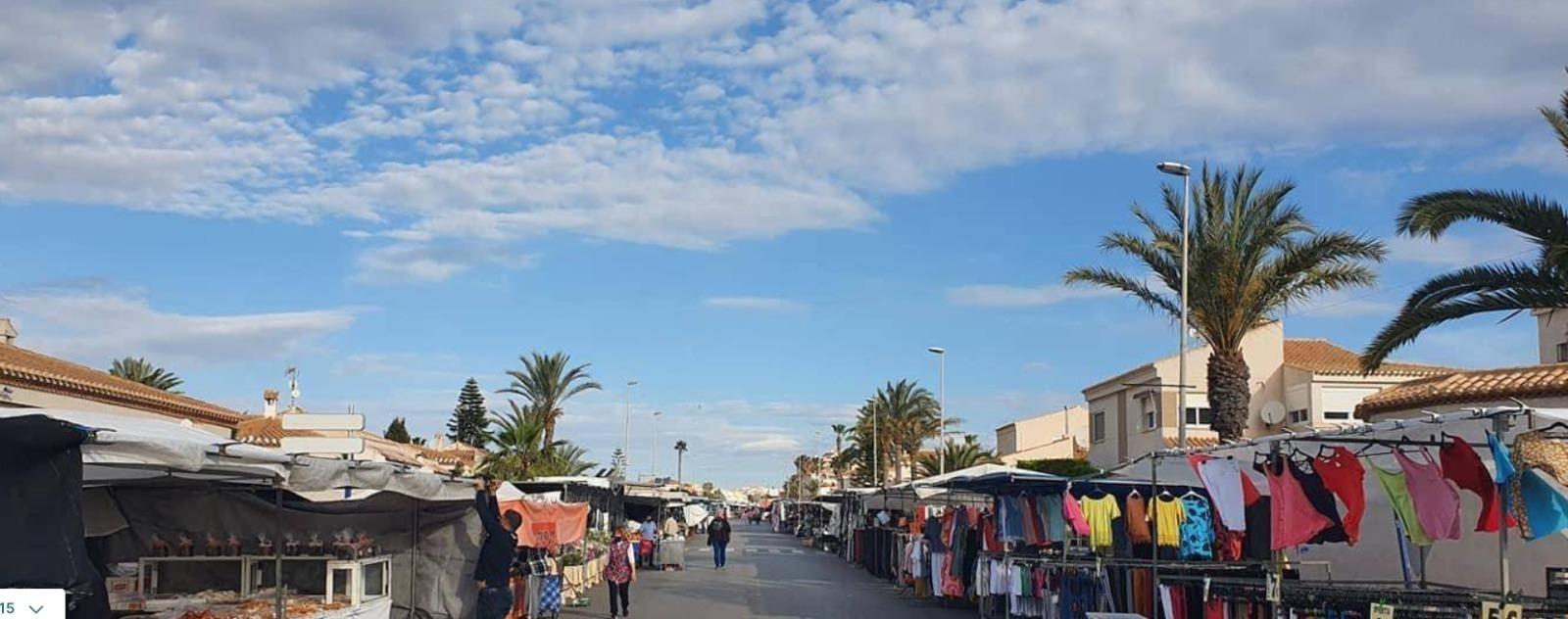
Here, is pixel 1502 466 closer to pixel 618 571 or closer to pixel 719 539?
pixel 618 571

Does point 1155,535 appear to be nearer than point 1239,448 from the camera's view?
No

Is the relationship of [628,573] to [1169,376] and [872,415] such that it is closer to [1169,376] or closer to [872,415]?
[1169,376]

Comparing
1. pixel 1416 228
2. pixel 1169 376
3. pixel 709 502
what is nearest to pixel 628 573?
pixel 1416 228

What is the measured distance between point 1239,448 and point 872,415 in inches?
2936

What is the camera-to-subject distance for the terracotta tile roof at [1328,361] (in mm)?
41719

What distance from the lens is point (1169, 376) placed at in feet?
162

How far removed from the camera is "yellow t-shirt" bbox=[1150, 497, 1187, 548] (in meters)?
16.8

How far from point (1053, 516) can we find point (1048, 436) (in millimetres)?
56783

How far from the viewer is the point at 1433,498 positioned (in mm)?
12055

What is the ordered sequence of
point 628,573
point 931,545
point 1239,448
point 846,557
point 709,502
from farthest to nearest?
point 709,502, point 846,557, point 931,545, point 628,573, point 1239,448

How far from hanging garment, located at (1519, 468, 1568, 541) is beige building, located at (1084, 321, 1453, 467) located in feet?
104

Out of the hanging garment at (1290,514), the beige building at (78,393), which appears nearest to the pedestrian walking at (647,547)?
the beige building at (78,393)

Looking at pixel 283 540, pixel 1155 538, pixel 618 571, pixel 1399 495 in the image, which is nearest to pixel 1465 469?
pixel 1399 495

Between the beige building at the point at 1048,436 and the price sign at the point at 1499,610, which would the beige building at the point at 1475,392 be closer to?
the price sign at the point at 1499,610
